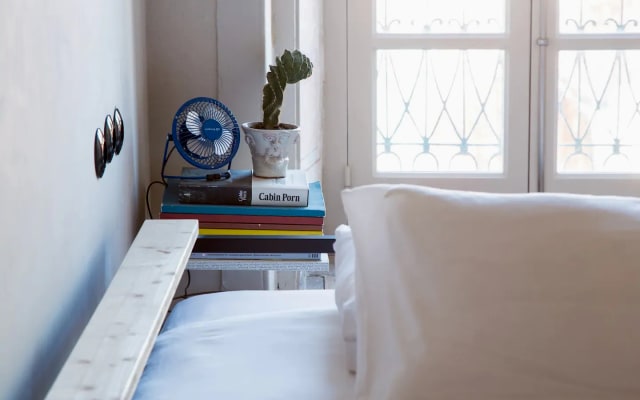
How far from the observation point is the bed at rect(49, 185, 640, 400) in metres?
1.13

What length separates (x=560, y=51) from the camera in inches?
125

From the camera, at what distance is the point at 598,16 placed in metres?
3.16

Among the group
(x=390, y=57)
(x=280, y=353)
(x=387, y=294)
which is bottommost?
(x=280, y=353)

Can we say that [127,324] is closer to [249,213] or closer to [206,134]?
[249,213]

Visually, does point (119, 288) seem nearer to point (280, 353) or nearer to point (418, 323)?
point (280, 353)

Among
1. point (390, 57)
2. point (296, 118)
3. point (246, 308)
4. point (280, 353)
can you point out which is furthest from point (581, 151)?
point (280, 353)

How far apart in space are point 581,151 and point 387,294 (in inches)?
87.2

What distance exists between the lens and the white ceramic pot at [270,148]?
2.25m

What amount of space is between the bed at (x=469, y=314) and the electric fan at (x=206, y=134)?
36.7 inches

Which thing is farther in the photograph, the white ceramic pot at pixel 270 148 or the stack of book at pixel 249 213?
the white ceramic pot at pixel 270 148

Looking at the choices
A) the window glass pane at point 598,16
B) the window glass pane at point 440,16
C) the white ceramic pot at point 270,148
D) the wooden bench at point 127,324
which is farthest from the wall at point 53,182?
the window glass pane at point 598,16

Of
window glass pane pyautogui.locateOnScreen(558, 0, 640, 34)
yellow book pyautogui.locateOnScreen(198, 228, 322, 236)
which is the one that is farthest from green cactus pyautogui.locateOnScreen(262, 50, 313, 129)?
window glass pane pyautogui.locateOnScreen(558, 0, 640, 34)

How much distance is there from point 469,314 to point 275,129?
121 centimetres

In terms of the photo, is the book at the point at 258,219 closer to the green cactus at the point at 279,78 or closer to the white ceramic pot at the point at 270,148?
the white ceramic pot at the point at 270,148
